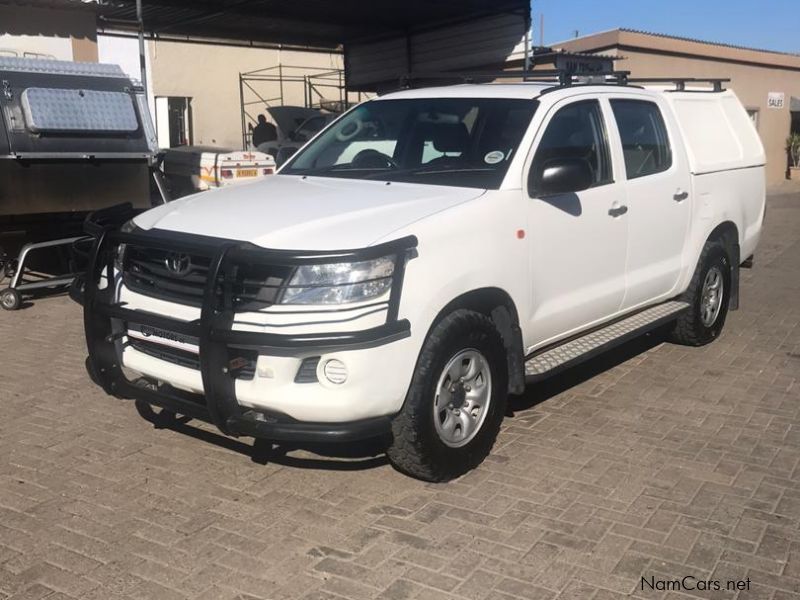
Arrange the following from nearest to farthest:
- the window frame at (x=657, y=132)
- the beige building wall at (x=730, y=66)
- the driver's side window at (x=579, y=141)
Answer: the driver's side window at (x=579, y=141)
the window frame at (x=657, y=132)
the beige building wall at (x=730, y=66)

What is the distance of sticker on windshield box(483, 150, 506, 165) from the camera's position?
4883 mm

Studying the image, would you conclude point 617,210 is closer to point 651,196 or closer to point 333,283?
point 651,196

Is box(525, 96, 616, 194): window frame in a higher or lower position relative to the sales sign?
lower

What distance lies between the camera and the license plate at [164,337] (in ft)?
13.3

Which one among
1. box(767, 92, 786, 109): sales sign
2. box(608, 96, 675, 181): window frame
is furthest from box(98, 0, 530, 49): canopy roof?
box(608, 96, 675, 181): window frame

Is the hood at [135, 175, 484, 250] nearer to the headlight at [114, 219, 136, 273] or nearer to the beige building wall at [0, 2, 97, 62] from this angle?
the headlight at [114, 219, 136, 273]

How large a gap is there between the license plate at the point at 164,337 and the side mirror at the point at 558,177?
6.60 feet

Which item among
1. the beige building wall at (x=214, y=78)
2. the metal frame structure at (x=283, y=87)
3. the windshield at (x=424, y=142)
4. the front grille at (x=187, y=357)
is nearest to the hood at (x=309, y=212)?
the windshield at (x=424, y=142)

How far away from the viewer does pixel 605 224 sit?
5.41 metres

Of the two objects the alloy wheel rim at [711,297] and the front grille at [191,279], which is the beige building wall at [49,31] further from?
the alloy wheel rim at [711,297]

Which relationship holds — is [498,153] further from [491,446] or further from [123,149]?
[123,149]

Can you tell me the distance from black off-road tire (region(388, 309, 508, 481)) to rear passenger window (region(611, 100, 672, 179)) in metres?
2.03

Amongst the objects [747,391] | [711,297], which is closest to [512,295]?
[747,391]

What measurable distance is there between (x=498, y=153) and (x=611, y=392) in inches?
77.5
